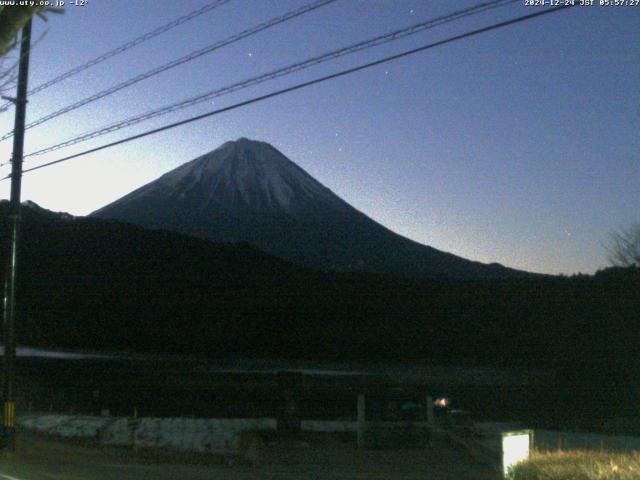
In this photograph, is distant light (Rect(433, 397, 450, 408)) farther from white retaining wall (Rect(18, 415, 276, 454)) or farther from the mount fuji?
the mount fuji

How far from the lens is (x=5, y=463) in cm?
1655

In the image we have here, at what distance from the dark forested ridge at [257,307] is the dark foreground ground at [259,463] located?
2876 cm

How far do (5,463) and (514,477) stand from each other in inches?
411

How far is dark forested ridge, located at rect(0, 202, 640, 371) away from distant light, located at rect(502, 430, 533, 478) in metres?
35.9

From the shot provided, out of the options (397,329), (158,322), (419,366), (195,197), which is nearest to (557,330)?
(419,366)

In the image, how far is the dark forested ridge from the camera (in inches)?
2096

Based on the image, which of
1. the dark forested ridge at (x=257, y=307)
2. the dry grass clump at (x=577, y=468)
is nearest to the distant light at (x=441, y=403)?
the dry grass clump at (x=577, y=468)

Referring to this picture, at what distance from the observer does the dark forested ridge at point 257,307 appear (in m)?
53.2

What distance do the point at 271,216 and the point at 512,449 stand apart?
115622mm

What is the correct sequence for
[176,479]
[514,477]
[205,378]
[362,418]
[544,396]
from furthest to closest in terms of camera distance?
[205,378] → [544,396] → [362,418] → [176,479] → [514,477]

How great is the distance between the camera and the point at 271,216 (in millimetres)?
126062

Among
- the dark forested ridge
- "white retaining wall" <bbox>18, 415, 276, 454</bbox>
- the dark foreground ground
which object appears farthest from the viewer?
the dark forested ridge

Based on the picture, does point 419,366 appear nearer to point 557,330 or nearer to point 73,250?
point 557,330

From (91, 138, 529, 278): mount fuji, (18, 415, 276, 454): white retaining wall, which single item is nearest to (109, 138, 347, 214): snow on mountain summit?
(91, 138, 529, 278): mount fuji
